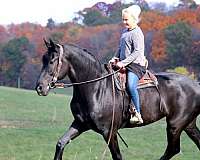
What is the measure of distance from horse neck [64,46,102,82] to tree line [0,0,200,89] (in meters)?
67.2

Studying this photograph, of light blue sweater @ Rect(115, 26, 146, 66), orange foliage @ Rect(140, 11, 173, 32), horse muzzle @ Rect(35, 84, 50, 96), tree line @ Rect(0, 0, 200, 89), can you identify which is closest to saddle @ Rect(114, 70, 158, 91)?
light blue sweater @ Rect(115, 26, 146, 66)

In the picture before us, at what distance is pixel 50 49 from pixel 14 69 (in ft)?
270

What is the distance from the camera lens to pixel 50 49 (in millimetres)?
7145

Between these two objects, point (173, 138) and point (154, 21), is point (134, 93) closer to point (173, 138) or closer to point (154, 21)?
point (173, 138)

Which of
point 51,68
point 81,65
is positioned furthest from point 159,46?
point 51,68

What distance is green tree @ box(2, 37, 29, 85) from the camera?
3469 inches

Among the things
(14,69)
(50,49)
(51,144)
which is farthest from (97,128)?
(14,69)

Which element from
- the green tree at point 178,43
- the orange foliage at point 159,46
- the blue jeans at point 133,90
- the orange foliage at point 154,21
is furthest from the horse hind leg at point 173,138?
the orange foliage at point 154,21

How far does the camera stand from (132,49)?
7801 millimetres

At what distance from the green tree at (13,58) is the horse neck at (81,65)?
81500 mm

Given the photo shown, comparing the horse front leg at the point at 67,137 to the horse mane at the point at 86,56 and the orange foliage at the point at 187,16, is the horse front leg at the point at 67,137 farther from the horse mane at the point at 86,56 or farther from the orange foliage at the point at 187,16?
the orange foliage at the point at 187,16

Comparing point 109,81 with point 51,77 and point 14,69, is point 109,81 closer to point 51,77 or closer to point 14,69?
point 51,77

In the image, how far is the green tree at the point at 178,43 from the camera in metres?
79.2

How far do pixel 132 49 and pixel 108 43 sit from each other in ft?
276
